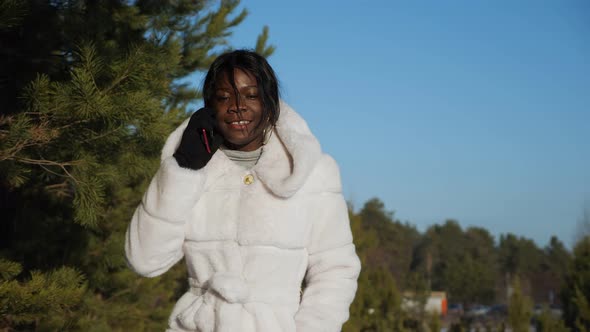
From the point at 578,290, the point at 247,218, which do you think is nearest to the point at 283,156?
the point at 247,218

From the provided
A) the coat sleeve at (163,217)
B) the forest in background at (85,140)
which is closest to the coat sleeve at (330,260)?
the coat sleeve at (163,217)

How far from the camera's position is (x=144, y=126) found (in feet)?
9.88

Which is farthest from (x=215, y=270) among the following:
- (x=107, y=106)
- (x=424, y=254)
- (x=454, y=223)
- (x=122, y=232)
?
(x=454, y=223)

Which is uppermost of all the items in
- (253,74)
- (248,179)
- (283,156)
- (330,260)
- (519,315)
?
(253,74)

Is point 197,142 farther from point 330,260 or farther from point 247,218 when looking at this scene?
point 330,260

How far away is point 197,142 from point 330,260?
25.4 inches

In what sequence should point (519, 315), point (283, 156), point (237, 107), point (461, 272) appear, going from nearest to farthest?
point (237, 107) → point (283, 156) → point (519, 315) → point (461, 272)

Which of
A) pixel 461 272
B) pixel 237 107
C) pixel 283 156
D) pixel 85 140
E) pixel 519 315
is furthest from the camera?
pixel 461 272

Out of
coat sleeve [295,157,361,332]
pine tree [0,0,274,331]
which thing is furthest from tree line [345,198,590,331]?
coat sleeve [295,157,361,332]

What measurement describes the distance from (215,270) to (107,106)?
0.89 m

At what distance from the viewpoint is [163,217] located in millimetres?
2172

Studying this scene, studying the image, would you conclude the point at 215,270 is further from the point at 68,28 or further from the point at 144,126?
the point at 68,28

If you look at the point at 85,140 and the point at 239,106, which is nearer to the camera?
the point at 239,106

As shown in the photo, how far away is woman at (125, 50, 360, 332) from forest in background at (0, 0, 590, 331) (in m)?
0.66
